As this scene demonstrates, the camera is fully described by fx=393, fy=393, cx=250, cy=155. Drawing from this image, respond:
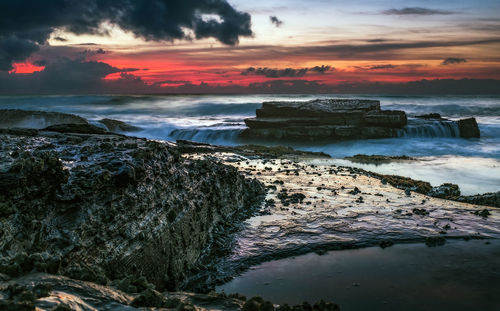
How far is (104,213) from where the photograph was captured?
3.77 metres

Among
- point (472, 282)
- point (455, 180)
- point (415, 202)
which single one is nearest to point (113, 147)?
point (472, 282)

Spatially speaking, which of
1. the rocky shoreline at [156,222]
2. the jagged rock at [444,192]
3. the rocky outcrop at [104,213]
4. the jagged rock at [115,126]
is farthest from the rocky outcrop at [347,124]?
the rocky outcrop at [104,213]

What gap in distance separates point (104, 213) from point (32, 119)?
2238 cm

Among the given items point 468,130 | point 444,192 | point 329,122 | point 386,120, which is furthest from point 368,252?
point 468,130

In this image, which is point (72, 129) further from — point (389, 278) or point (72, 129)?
point (389, 278)

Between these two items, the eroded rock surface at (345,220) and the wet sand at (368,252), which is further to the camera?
the eroded rock surface at (345,220)

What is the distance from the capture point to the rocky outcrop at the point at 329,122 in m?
25.9

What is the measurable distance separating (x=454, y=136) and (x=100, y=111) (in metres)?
48.7

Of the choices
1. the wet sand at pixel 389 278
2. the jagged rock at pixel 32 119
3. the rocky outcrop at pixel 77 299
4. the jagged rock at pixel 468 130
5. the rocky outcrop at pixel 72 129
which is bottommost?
the jagged rock at pixel 468 130

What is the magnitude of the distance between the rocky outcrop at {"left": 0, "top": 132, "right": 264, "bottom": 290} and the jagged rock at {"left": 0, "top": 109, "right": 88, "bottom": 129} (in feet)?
63.4

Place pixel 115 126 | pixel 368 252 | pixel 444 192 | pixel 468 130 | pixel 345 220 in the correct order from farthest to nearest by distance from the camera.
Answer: pixel 115 126 → pixel 468 130 → pixel 444 192 → pixel 345 220 → pixel 368 252

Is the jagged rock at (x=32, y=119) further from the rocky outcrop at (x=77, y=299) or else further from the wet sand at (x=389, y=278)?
the rocky outcrop at (x=77, y=299)

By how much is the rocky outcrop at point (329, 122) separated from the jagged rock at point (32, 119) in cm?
1172

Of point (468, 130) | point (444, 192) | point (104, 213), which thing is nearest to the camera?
point (104, 213)
